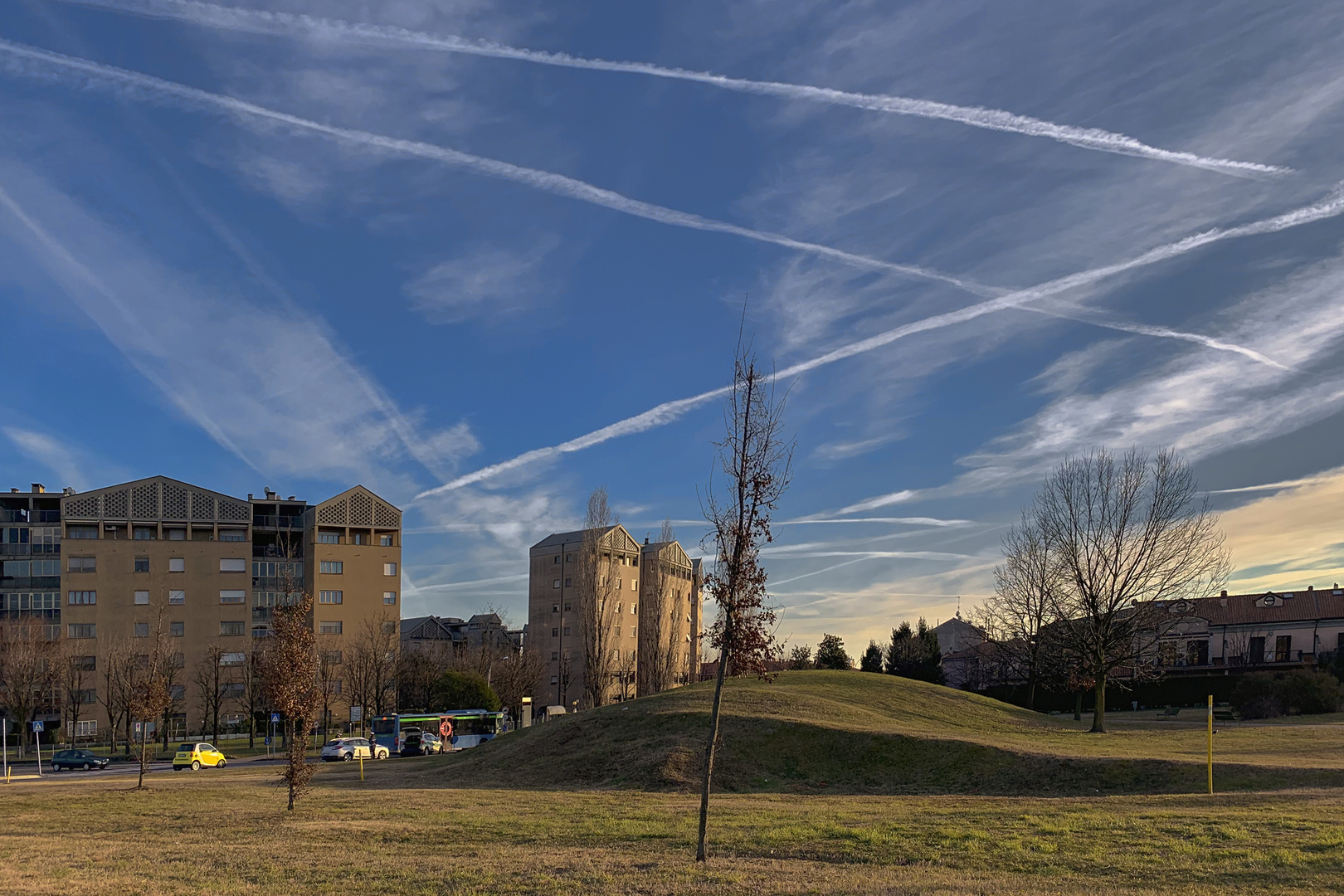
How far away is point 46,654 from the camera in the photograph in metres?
69.8

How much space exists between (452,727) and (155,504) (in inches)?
1764

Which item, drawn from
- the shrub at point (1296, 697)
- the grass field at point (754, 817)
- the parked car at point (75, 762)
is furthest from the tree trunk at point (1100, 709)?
the parked car at point (75, 762)

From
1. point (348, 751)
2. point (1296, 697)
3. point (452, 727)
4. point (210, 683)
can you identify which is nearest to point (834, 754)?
point (348, 751)

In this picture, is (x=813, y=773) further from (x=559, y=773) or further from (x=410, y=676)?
(x=410, y=676)

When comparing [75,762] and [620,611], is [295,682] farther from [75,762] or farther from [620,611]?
[620,611]

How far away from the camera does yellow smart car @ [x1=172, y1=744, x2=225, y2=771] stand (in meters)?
50.7

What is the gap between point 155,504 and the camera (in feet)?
287

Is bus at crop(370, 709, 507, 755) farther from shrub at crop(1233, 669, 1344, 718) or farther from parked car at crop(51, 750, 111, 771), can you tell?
shrub at crop(1233, 669, 1344, 718)

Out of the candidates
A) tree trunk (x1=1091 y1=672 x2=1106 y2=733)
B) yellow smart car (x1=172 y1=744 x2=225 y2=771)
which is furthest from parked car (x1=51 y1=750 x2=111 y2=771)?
tree trunk (x1=1091 y1=672 x2=1106 y2=733)

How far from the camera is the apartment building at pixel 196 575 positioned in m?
83.5

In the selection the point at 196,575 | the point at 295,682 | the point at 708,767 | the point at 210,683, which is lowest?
the point at 210,683

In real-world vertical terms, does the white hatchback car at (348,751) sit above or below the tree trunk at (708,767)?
below

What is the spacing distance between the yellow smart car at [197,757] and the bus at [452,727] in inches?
366

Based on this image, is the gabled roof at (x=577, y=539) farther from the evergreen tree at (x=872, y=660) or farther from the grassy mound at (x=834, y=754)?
the grassy mound at (x=834, y=754)
